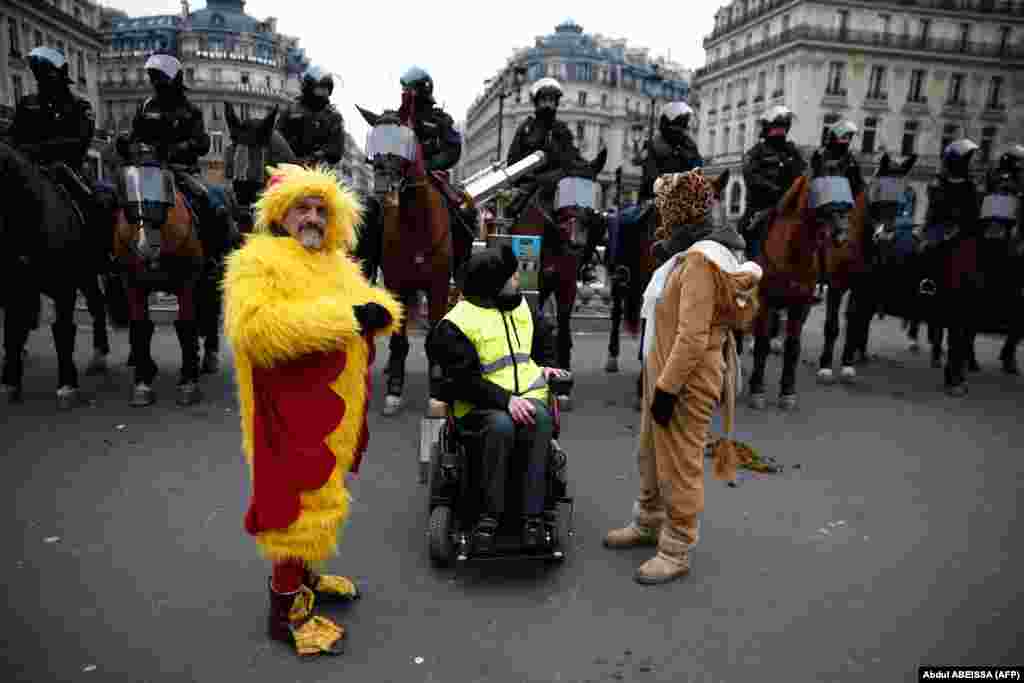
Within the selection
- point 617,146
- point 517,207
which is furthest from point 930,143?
point 517,207

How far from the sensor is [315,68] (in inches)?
297

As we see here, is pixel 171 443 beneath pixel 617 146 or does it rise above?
beneath

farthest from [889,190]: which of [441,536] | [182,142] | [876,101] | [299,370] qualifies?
[876,101]

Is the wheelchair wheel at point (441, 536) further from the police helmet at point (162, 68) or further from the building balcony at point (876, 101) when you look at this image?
the building balcony at point (876, 101)

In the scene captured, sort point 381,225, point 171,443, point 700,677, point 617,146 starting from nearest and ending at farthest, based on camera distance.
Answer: point 700,677, point 171,443, point 381,225, point 617,146

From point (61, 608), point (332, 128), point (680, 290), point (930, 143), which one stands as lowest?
point (61, 608)

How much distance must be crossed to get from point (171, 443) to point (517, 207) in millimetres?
4483

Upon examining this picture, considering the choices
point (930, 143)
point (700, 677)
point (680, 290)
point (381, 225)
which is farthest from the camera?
point (930, 143)

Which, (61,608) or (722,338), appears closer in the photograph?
(61,608)

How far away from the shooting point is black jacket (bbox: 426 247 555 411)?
335 cm

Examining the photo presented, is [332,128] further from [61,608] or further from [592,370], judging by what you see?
[61,608]

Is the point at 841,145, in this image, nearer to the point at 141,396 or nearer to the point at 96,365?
the point at 141,396

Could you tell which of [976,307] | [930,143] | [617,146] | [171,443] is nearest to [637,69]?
[617,146]

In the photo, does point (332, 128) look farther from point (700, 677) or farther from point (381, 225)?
point (700, 677)
